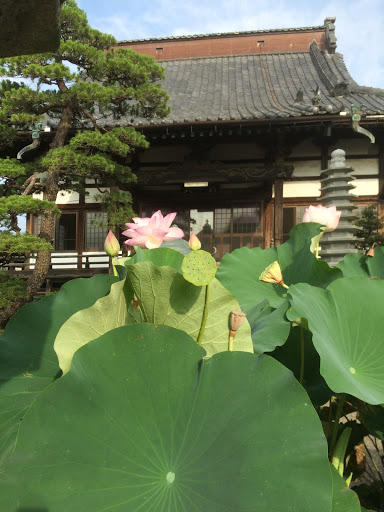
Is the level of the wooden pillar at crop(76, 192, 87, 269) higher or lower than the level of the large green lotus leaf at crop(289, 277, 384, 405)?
higher

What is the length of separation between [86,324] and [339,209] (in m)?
3.95

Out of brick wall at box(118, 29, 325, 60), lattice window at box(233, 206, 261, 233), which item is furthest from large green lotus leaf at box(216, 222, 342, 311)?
brick wall at box(118, 29, 325, 60)

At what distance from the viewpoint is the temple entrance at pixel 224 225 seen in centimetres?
680

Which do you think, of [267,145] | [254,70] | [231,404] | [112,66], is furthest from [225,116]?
[231,404]

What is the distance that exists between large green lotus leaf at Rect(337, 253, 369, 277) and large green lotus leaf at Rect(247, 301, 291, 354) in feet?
1.14

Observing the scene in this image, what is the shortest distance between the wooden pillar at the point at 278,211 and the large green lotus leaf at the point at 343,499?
18.6 feet

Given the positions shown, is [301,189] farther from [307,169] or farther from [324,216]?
[324,216]

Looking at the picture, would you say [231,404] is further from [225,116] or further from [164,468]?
[225,116]

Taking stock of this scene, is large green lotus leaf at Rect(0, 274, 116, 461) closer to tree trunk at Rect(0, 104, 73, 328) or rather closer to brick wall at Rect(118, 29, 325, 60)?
tree trunk at Rect(0, 104, 73, 328)

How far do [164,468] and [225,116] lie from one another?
5967mm

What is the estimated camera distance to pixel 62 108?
5.46 meters

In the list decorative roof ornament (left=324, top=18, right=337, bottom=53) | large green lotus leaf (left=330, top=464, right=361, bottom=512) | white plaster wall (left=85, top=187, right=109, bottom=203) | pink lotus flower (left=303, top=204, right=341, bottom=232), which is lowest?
large green lotus leaf (left=330, top=464, right=361, bottom=512)

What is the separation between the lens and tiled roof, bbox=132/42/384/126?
6.02m

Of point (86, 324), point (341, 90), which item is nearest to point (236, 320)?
point (86, 324)
